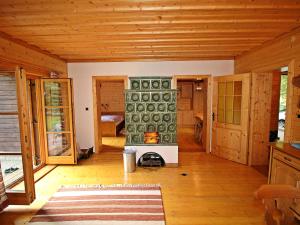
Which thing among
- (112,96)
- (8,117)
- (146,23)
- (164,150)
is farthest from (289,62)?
(112,96)

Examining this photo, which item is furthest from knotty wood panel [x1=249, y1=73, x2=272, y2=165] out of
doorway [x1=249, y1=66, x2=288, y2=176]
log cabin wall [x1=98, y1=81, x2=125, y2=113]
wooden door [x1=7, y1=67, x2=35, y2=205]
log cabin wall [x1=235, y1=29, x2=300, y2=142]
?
log cabin wall [x1=98, y1=81, x2=125, y2=113]

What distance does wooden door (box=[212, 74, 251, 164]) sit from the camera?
160 inches

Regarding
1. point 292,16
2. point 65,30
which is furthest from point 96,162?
point 292,16

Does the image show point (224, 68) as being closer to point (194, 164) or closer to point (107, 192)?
point (194, 164)

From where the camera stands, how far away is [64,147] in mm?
4402

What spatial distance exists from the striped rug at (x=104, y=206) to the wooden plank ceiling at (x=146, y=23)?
2.53 metres

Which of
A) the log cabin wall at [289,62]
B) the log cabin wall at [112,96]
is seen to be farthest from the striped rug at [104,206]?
the log cabin wall at [112,96]

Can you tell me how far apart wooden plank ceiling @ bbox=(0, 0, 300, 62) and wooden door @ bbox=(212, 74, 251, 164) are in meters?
0.86

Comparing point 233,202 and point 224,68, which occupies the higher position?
point 224,68

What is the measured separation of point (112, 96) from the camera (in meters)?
9.05

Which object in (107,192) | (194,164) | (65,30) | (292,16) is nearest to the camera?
(292,16)

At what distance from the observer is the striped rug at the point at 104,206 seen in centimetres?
232

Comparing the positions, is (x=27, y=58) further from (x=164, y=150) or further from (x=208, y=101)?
(x=208, y=101)

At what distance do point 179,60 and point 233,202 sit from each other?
3.45m
